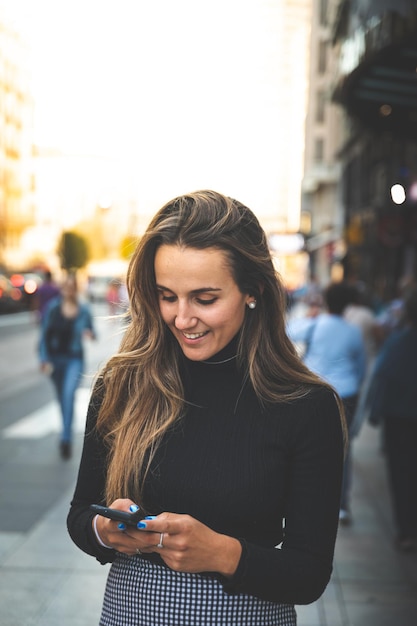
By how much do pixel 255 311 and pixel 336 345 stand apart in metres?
4.12

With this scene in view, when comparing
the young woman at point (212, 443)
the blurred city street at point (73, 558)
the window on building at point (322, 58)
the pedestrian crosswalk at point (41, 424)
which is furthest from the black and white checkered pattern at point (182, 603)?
the window on building at point (322, 58)

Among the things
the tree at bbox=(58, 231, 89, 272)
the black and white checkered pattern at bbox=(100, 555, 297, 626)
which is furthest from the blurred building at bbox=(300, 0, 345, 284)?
the black and white checkered pattern at bbox=(100, 555, 297, 626)

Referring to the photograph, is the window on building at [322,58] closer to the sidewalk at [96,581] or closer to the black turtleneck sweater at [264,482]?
the sidewalk at [96,581]

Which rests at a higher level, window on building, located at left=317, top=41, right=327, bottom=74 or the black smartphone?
window on building, located at left=317, top=41, right=327, bottom=74

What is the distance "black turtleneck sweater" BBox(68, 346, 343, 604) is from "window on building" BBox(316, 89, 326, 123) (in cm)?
5207

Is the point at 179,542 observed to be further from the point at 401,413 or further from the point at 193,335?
the point at 401,413

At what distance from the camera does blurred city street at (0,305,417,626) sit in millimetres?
4516

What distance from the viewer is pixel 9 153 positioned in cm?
7906

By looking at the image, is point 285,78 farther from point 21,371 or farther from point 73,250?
point 21,371

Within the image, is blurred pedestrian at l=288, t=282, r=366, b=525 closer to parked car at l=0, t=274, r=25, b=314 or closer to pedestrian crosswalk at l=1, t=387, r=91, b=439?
pedestrian crosswalk at l=1, t=387, r=91, b=439

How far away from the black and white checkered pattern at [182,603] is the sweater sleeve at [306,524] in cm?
9

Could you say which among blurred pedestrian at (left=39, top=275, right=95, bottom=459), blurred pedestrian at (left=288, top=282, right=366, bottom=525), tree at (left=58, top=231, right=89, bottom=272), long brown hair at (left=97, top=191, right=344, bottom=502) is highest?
long brown hair at (left=97, top=191, right=344, bottom=502)

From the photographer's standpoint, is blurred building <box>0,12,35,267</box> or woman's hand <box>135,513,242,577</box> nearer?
woman's hand <box>135,513,242,577</box>

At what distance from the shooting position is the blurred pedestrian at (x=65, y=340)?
28.5ft
